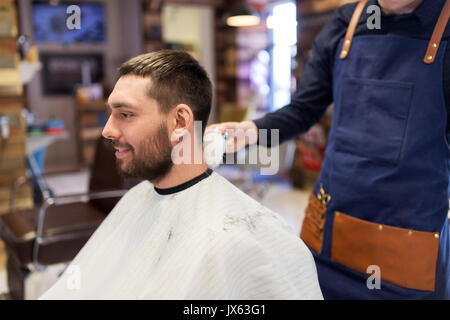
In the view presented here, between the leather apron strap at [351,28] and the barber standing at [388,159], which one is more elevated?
the leather apron strap at [351,28]

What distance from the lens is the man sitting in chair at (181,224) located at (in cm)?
87

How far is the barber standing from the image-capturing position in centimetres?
108

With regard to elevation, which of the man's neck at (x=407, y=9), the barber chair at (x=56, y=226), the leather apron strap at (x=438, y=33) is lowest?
the barber chair at (x=56, y=226)

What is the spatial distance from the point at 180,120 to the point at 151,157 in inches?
4.1

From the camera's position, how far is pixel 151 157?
979 mm

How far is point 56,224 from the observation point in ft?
7.80

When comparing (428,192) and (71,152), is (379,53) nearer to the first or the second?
(428,192)

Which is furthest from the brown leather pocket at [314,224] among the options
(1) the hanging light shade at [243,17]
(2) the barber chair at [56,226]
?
(1) the hanging light shade at [243,17]

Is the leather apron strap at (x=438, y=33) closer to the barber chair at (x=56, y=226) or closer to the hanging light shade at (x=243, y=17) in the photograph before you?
the barber chair at (x=56, y=226)

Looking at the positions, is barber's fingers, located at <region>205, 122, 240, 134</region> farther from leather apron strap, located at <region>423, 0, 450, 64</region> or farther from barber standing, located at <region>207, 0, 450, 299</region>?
leather apron strap, located at <region>423, 0, 450, 64</region>

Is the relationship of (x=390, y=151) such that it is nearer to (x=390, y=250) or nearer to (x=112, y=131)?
(x=390, y=250)

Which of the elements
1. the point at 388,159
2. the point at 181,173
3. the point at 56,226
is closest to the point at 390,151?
the point at 388,159

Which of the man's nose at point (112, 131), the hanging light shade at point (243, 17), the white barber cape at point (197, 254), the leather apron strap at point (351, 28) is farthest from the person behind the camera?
the hanging light shade at point (243, 17)

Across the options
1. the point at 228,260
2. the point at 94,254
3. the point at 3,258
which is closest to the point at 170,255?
the point at 228,260
